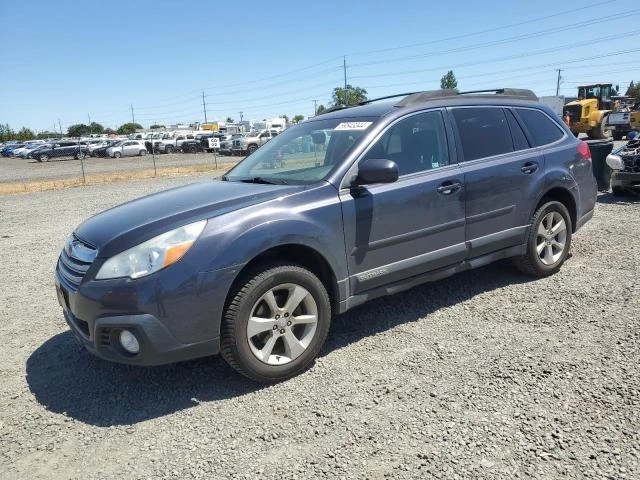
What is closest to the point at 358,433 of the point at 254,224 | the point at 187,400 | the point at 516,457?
the point at 516,457

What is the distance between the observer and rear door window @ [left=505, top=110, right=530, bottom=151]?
482cm

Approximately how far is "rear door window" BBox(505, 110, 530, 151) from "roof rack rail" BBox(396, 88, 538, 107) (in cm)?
30

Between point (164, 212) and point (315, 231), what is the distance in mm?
1017

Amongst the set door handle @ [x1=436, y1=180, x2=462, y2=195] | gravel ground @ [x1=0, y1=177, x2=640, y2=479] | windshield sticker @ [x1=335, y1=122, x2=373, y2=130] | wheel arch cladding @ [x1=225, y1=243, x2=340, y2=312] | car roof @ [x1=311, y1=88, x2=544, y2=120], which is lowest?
gravel ground @ [x1=0, y1=177, x2=640, y2=479]

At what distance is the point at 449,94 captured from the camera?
181 inches

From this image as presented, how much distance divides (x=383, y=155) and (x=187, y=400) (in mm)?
2230

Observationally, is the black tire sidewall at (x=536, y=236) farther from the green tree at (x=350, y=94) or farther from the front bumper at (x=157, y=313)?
the green tree at (x=350, y=94)

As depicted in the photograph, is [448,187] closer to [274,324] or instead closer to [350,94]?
[274,324]

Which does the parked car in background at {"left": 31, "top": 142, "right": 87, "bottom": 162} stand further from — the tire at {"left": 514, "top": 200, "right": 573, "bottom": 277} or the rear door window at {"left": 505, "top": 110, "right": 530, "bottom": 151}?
the tire at {"left": 514, "top": 200, "right": 573, "bottom": 277}

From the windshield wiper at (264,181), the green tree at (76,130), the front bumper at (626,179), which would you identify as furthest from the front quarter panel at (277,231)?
the green tree at (76,130)

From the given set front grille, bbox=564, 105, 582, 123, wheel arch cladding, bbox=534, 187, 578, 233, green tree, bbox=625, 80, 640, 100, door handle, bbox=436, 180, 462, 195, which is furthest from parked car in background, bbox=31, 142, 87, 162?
green tree, bbox=625, 80, 640, 100

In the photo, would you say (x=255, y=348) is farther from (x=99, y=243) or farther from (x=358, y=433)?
(x=99, y=243)

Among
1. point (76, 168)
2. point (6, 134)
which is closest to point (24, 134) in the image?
point (6, 134)

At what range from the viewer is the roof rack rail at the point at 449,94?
428cm
